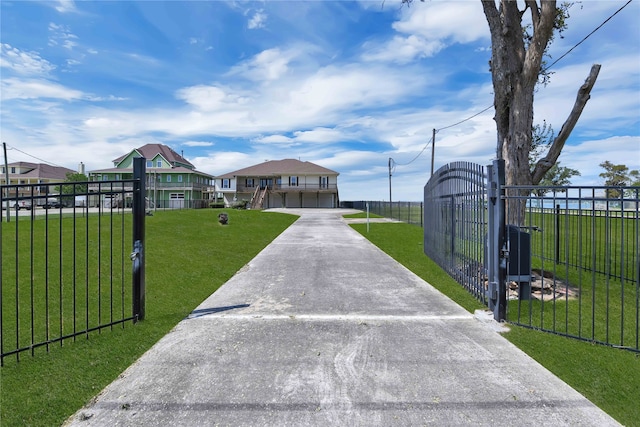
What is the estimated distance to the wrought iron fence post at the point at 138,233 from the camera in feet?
14.8

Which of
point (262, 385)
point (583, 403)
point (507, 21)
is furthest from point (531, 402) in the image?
point (507, 21)

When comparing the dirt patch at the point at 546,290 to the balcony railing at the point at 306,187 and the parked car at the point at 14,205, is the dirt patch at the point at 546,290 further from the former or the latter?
the balcony railing at the point at 306,187

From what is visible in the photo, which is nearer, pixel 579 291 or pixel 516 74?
pixel 579 291

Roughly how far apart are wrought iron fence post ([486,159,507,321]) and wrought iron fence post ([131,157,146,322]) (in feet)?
15.1

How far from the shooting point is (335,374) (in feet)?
10.7

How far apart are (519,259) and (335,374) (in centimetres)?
319

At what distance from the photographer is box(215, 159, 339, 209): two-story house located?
4950 cm

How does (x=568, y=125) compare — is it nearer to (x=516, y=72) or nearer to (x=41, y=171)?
(x=516, y=72)

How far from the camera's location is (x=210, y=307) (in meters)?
5.32

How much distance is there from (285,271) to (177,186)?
149 ft

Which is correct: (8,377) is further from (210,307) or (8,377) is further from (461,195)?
(461,195)

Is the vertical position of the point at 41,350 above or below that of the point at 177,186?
below

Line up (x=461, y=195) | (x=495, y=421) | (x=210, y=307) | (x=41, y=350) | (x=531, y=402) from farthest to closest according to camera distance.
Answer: (x=461, y=195), (x=210, y=307), (x=41, y=350), (x=531, y=402), (x=495, y=421)

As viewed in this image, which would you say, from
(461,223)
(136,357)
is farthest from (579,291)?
(136,357)
